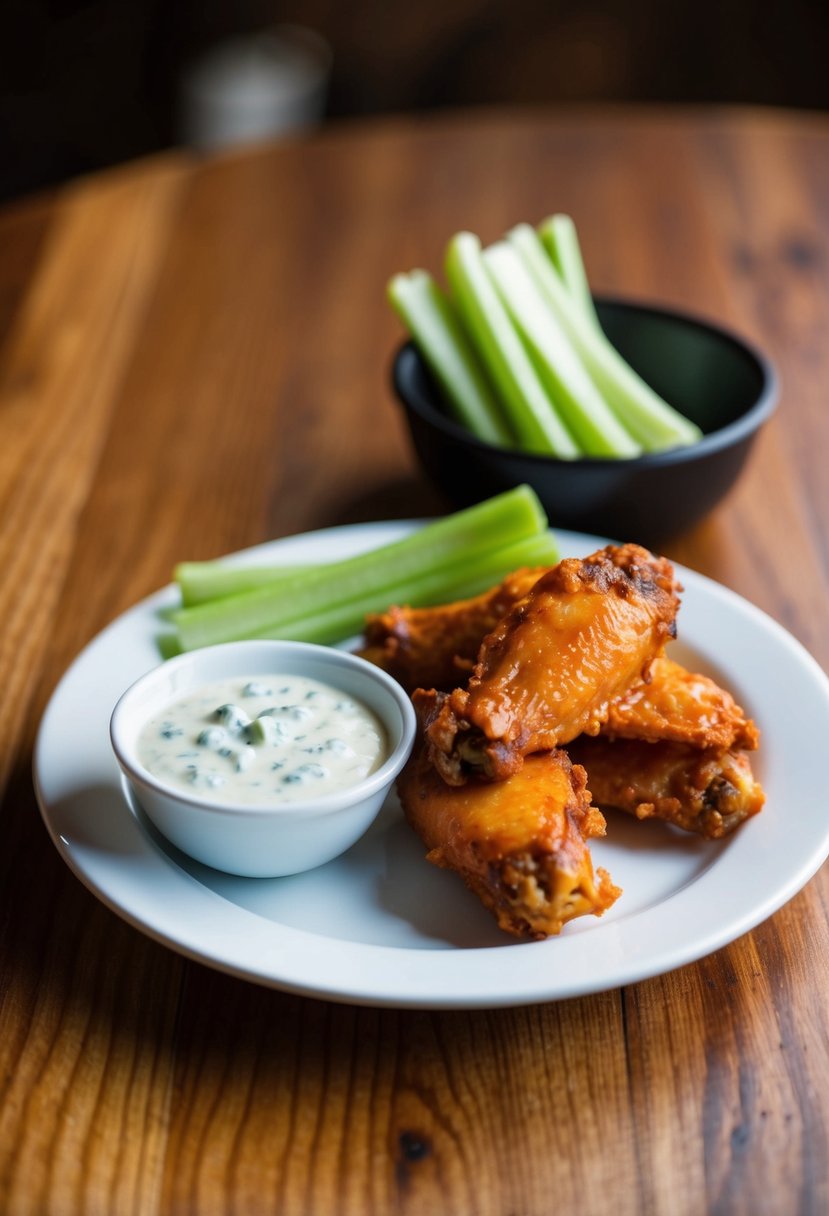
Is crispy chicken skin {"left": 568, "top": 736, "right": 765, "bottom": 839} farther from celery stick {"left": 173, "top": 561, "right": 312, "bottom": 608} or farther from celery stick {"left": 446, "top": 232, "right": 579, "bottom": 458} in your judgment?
celery stick {"left": 446, "top": 232, "right": 579, "bottom": 458}

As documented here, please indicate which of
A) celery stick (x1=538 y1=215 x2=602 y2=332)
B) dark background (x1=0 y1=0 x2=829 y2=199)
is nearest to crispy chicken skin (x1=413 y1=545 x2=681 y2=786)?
celery stick (x1=538 y1=215 x2=602 y2=332)

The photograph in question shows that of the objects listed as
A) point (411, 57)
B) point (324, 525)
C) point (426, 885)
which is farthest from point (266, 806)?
point (411, 57)

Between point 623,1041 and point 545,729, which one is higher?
point 545,729

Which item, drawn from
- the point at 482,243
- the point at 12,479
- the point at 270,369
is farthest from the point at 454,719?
the point at 482,243

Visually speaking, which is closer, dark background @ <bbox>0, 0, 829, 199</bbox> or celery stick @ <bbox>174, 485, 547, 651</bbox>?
celery stick @ <bbox>174, 485, 547, 651</bbox>

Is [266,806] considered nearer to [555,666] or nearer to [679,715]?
[555,666]

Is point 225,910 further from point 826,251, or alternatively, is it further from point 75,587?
point 826,251

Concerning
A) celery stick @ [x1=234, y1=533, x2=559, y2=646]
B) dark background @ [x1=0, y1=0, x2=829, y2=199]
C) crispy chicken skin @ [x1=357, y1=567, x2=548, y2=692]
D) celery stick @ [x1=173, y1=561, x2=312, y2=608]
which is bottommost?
dark background @ [x1=0, y1=0, x2=829, y2=199]
